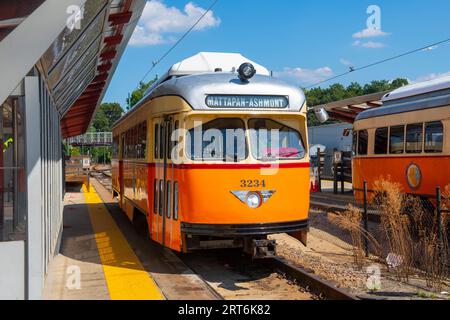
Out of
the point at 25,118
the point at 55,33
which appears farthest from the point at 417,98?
the point at 25,118

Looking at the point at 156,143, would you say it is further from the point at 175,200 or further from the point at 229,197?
the point at 229,197

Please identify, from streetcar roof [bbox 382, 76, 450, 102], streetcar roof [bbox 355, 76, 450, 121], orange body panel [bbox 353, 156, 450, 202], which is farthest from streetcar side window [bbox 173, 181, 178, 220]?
streetcar roof [bbox 382, 76, 450, 102]

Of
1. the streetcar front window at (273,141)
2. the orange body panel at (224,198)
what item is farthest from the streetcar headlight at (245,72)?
the orange body panel at (224,198)

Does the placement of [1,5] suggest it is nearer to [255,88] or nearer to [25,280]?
[25,280]

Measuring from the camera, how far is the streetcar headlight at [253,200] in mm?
7723

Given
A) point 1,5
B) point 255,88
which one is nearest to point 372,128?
point 255,88

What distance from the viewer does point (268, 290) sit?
7469 millimetres

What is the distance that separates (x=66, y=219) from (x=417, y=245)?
10.1m

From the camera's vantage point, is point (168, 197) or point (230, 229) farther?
point (168, 197)

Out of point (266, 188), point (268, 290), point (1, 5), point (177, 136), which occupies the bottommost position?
point (268, 290)

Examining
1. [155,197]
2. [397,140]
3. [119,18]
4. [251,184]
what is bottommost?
[155,197]

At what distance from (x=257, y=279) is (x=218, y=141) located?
2210 mm

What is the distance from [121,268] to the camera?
8.69 metres

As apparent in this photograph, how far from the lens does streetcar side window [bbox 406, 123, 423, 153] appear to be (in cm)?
1236
